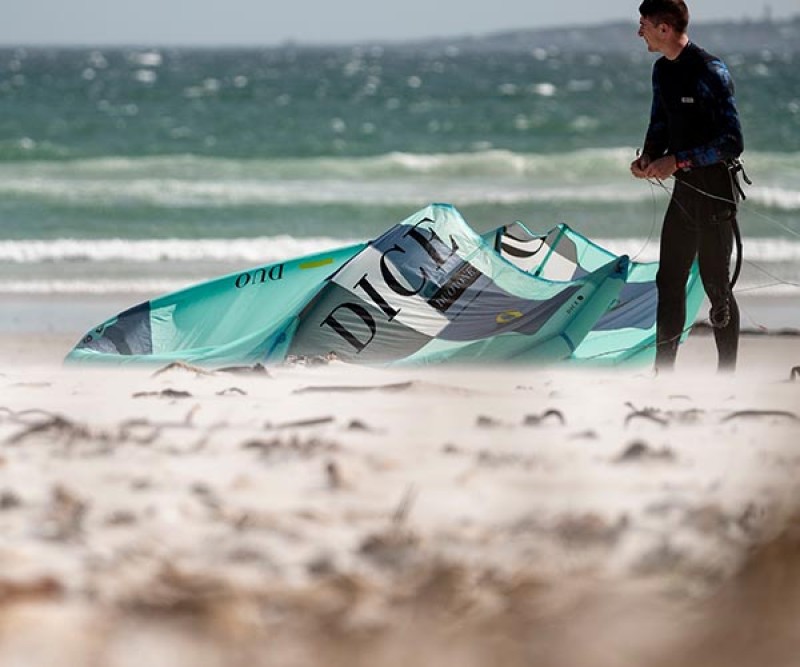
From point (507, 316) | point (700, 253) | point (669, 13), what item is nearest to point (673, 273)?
point (700, 253)

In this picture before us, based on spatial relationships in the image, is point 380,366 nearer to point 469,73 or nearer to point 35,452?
point 35,452

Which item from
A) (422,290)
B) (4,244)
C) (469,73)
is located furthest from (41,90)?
Answer: (422,290)

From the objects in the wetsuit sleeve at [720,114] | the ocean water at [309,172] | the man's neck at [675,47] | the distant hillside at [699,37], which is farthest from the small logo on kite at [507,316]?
the distant hillside at [699,37]

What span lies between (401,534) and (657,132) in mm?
2569

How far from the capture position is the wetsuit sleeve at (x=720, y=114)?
4324 millimetres

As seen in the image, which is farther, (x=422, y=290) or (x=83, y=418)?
(x=422, y=290)

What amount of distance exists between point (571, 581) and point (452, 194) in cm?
1258

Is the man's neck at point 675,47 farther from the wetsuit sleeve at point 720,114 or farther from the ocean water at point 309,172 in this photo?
the ocean water at point 309,172

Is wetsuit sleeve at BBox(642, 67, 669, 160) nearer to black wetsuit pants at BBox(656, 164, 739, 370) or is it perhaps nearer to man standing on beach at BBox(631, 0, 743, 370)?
man standing on beach at BBox(631, 0, 743, 370)

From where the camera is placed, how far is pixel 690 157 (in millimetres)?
4371

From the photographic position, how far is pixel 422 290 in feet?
17.1

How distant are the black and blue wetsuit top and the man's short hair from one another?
0.08 meters

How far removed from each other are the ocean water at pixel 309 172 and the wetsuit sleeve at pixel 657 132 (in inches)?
44.5

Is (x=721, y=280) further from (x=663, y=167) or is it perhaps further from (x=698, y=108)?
(x=698, y=108)
